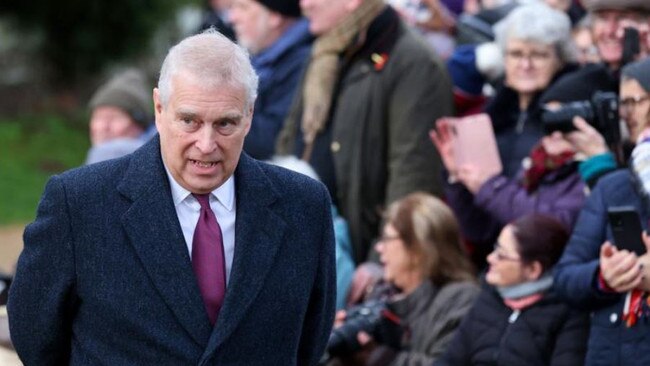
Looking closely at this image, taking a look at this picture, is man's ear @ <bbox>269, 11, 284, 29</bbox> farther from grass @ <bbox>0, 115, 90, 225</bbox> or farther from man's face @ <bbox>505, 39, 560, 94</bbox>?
grass @ <bbox>0, 115, 90, 225</bbox>

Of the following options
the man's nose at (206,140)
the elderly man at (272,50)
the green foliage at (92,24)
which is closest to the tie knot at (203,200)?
the man's nose at (206,140)

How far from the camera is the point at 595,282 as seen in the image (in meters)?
5.62

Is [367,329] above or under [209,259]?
under

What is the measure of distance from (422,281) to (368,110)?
1193 millimetres

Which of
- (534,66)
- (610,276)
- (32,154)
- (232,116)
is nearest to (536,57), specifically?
(534,66)

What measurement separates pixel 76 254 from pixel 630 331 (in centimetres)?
220

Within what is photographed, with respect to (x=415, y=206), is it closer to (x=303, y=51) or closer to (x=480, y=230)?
(x=480, y=230)

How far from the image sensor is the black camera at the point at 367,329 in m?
6.72

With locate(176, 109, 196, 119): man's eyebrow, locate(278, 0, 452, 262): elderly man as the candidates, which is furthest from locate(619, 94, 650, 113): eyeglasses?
locate(176, 109, 196, 119): man's eyebrow

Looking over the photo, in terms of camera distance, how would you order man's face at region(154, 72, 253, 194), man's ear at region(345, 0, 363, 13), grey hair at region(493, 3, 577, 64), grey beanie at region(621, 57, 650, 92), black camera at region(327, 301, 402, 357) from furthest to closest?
1. man's ear at region(345, 0, 363, 13)
2. grey hair at region(493, 3, 577, 64)
3. black camera at region(327, 301, 402, 357)
4. grey beanie at region(621, 57, 650, 92)
5. man's face at region(154, 72, 253, 194)

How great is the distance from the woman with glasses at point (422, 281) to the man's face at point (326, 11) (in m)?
1.30

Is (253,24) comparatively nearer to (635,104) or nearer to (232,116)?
(635,104)

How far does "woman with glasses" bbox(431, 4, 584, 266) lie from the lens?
6.92 metres

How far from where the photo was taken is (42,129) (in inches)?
693
